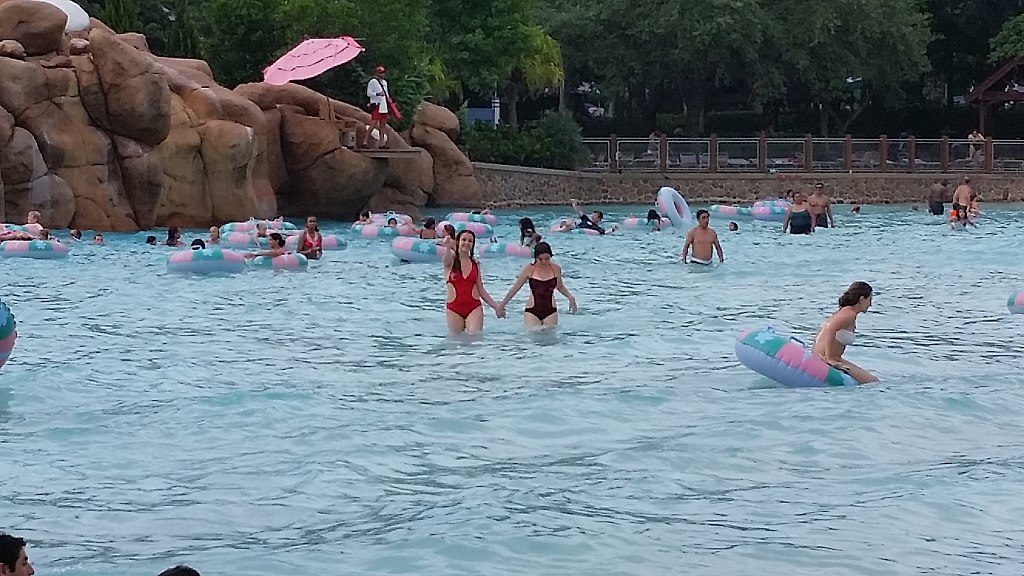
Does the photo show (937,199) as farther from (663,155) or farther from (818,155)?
(663,155)

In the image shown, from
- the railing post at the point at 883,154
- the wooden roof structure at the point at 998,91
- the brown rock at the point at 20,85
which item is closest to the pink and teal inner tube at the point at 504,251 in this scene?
the brown rock at the point at 20,85

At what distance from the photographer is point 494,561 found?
7.45 m

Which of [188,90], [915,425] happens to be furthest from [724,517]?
[188,90]

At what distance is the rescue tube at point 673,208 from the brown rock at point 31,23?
11084 millimetres

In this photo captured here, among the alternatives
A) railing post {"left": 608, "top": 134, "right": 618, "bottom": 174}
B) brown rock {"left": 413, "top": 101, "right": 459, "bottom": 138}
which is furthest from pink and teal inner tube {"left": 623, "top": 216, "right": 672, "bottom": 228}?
railing post {"left": 608, "top": 134, "right": 618, "bottom": 174}

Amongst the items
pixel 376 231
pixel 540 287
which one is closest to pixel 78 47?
pixel 376 231

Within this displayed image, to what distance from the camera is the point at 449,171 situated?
36.2 meters

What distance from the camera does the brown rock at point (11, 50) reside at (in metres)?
25.2

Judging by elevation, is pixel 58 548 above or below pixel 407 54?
below

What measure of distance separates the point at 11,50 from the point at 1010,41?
86.2 feet

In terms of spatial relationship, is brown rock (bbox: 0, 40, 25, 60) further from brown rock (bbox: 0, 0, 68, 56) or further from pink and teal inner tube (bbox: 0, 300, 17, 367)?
pink and teal inner tube (bbox: 0, 300, 17, 367)

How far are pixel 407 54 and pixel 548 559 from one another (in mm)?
28688

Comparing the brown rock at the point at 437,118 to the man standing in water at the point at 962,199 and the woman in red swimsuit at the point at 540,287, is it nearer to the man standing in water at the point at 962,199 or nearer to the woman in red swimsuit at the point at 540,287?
the man standing in water at the point at 962,199

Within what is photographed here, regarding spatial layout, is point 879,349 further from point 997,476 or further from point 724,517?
point 724,517
